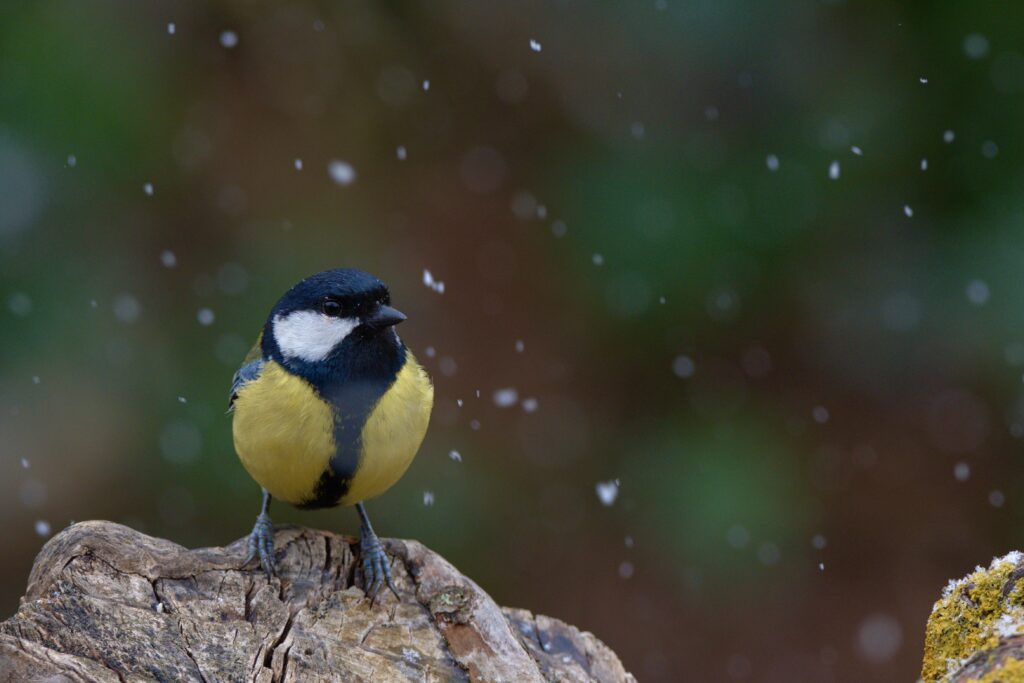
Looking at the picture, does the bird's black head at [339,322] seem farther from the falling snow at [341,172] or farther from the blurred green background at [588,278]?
the falling snow at [341,172]

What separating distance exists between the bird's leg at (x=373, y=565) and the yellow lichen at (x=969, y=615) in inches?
34.7

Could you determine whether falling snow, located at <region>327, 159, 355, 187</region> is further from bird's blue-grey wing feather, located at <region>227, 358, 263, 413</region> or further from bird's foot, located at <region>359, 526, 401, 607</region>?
bird's foot, located at <region>359, 526, 401, 607</region>

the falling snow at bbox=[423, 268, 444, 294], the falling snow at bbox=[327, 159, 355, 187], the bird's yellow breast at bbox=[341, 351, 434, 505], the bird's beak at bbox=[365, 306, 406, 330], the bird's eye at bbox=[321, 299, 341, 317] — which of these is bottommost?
the bird's yellow breast at bbox=[341, 351, 434, 505]

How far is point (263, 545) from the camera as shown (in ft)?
7.08

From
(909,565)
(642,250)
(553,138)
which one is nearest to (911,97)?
(642,250)

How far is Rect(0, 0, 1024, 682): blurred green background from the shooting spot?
11.3 feet

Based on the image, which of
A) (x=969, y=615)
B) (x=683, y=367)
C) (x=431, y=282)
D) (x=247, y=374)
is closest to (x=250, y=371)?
(x=247, y=374)

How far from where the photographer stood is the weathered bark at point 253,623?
5.95 ft

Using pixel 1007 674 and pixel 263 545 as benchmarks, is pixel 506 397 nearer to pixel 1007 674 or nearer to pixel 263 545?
pixel 263 545

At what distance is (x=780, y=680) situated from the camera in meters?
3.91

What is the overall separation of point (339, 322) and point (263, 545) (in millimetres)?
420

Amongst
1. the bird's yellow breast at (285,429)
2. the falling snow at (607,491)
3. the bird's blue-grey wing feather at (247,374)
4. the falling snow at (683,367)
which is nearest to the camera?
the bird's yellow breast at (285,429)

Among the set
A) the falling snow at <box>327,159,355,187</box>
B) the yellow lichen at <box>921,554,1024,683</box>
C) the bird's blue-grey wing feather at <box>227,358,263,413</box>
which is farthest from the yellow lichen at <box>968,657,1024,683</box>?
the falling snow at <box>327,159,355,187</box>

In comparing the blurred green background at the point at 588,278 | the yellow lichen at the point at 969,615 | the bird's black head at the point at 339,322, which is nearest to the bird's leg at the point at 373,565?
the bird's black head at the point at 339,322
